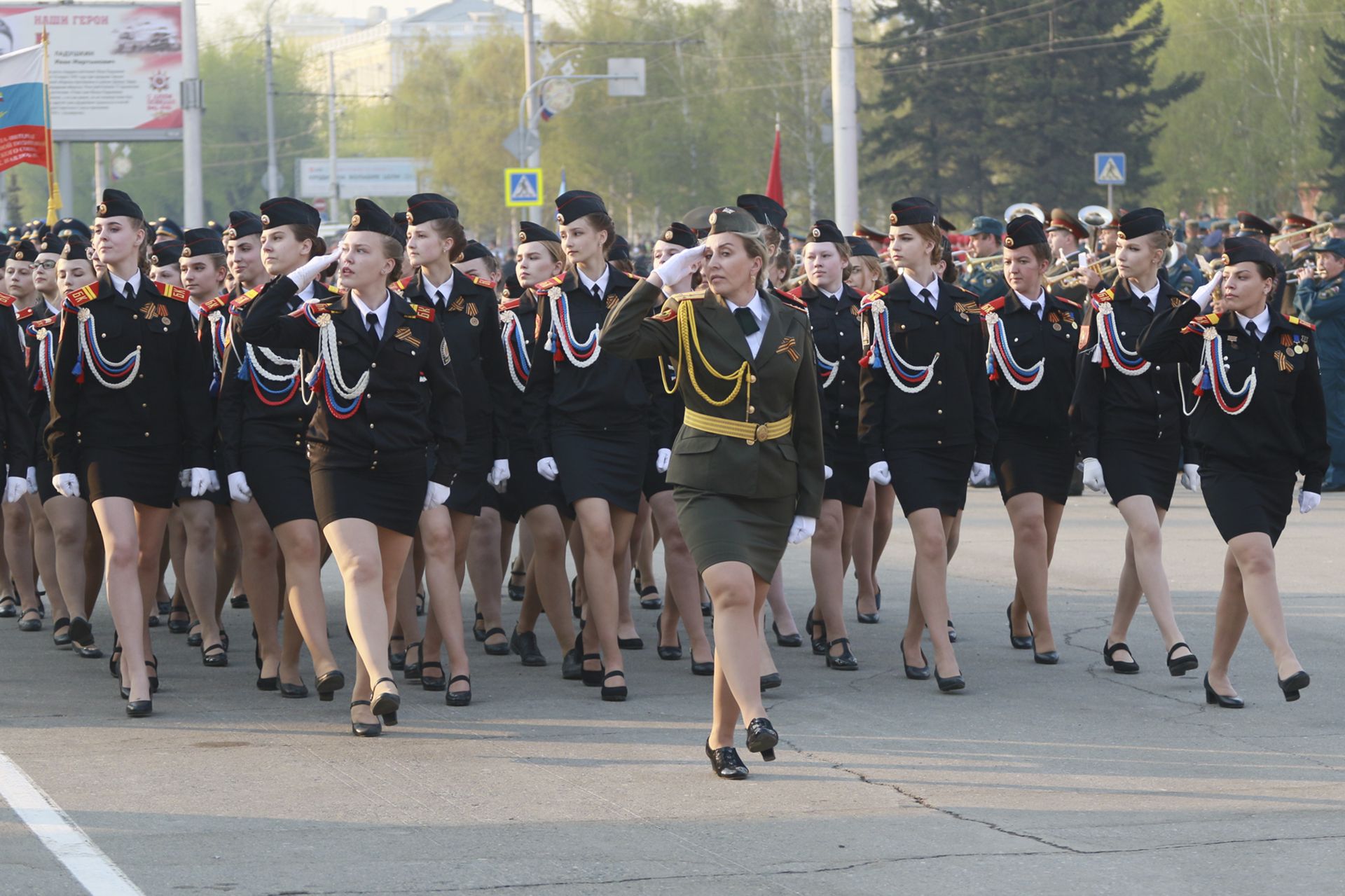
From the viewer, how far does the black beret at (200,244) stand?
939 cm

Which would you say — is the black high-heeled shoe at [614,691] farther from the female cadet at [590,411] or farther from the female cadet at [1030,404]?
the female cadet at [1030,404]

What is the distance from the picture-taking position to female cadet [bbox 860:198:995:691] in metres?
8.76

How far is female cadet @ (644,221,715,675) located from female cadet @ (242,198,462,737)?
4.12 feet

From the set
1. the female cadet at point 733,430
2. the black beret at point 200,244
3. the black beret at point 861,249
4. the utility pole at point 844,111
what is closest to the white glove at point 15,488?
the black beret at point 200,244

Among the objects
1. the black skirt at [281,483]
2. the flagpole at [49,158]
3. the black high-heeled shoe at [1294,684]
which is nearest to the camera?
the black high-heeled shoe at [1294,684]

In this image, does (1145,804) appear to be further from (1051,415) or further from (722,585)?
(1051,415)

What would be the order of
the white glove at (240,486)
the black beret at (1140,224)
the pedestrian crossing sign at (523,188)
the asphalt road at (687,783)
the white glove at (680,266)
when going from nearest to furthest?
the asphalt road at (687,783), the white glove at (680,266), the white glove at (240,486), the black beret at (1140,224), the pedestrian crossing sign at (523,188)

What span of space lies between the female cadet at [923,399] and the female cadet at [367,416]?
2.12 metres

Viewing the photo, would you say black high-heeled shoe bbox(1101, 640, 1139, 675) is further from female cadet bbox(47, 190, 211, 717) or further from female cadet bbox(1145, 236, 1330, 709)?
female cadet bbox(47, 190, 211, 717)

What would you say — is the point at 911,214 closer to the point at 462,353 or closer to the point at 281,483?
the point at 462,353

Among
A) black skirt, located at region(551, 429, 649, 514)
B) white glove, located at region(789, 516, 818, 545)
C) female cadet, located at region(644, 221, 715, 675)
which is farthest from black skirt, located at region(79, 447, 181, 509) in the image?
white glove, located at region(789, 516, 818, 545)

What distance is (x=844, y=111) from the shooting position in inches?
843

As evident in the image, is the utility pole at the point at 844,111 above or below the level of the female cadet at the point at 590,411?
above

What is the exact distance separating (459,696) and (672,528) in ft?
5.09
